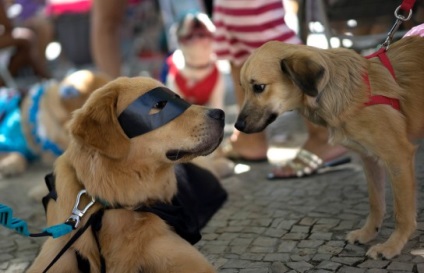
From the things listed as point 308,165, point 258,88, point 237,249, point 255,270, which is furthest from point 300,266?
point 308,165

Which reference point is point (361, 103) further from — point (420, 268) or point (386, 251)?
point (420, 268)

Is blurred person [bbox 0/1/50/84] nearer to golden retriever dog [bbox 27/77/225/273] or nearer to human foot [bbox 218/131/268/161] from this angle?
human foot [bbox 218/131/268/161]

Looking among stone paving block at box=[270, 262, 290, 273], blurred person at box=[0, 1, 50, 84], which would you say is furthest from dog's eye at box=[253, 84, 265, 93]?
blurred person at box=[0, 1, 50, 84]

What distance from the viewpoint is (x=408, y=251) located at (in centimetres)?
333

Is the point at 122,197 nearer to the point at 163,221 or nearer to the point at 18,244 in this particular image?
the point at 163,221

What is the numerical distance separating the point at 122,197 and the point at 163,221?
276 mm

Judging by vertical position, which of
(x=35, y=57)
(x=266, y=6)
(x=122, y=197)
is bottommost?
(x=35, y=57)

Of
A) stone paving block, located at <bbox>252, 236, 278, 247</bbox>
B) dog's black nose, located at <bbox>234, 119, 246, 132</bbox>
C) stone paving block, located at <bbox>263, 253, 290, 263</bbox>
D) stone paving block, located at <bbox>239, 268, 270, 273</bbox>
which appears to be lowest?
stone paving block, located at <bbox>252, 236, 278, 247</bbox>

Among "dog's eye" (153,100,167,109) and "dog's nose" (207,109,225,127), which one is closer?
"dog's eye" (153,100,167,109)

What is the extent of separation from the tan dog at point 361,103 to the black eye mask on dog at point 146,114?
674 millimetres

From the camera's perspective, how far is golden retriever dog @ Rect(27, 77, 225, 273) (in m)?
3.05

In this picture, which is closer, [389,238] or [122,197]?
[122,197]

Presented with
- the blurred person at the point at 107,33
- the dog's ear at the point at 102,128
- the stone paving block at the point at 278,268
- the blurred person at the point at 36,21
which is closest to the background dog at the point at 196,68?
the blurred person at the point at 107,33

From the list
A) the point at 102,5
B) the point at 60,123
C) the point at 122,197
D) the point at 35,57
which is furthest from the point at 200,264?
the point at 35,57
